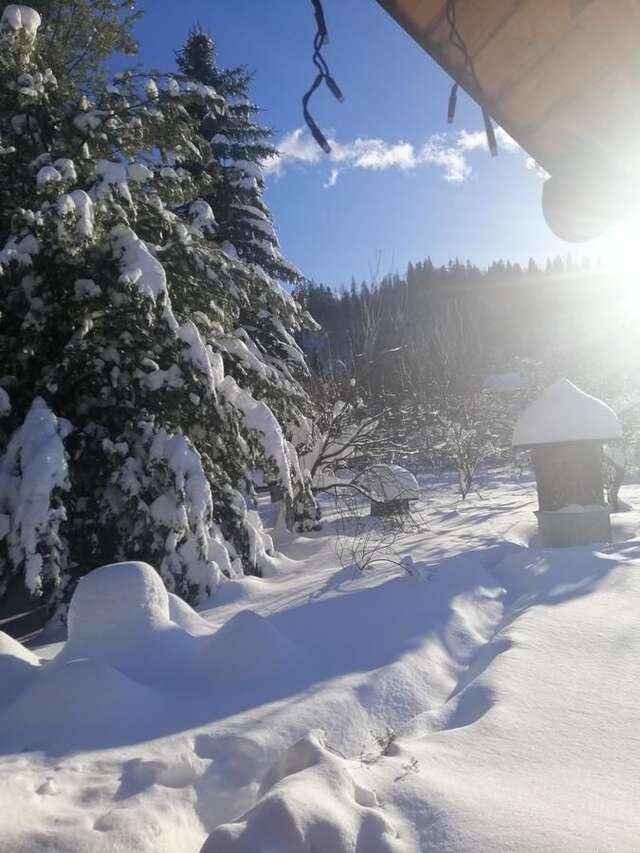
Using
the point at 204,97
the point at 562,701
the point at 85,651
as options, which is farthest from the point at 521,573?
the point at 204,97

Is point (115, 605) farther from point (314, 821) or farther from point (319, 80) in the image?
point (319, 80)

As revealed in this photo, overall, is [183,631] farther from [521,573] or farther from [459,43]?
[521,573]

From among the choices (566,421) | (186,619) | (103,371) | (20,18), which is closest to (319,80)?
(186,619)

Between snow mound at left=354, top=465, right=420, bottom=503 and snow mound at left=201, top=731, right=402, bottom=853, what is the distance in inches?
408

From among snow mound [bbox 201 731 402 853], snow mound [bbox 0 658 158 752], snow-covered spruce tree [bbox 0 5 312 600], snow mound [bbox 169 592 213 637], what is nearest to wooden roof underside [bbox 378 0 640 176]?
snow mound [bbox 201 731 402 853]

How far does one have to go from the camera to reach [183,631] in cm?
434

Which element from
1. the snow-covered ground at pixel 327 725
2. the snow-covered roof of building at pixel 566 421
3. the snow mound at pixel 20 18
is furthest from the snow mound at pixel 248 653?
the snow-covered roof of building at pixel 566 421

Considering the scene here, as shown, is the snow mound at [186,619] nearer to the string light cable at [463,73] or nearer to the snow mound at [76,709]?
the snow mound at [76,709]

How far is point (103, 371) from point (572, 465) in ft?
25.8

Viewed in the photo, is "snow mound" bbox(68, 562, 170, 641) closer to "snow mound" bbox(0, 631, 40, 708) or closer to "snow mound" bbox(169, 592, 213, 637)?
"snow mound" bbox(0, 631, 40, 708)

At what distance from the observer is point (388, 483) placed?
13.0 meters

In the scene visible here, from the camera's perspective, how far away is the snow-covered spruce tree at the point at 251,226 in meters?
10.9

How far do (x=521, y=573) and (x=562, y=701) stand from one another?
162 inches

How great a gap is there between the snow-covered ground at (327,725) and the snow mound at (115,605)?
0.01m
